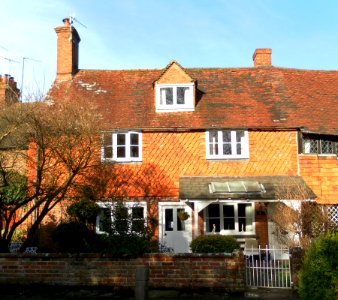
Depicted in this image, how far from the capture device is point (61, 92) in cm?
2345

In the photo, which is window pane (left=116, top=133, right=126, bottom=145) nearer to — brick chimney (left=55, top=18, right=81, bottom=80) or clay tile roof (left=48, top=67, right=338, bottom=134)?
clay tile roof (left=48, top=67, right=338, bottom=134)

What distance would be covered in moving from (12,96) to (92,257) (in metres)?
8.18

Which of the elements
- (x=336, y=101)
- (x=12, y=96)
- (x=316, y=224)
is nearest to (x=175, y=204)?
(x=316, y=224)

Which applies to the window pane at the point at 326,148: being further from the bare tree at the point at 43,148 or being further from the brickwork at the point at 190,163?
the bare tree at the point at 43,148

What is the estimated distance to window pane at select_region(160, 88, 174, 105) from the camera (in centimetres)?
2219

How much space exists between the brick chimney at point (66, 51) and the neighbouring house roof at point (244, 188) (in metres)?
9.10

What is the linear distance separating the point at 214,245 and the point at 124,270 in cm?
501

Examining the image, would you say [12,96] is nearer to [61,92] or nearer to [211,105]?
[61,92]

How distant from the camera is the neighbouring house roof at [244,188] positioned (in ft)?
60.8

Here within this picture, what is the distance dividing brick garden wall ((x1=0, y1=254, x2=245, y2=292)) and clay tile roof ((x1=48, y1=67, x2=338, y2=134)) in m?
8.77

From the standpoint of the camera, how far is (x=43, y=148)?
14234 millimetres

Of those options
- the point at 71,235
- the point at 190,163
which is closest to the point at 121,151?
the point at 190,163

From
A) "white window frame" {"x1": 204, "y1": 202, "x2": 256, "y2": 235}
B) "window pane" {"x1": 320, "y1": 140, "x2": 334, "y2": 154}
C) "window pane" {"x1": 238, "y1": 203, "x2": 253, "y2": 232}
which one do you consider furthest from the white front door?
"window pane" {"x1": 320, "y1": 140, "x2": 334, "y2": 154}

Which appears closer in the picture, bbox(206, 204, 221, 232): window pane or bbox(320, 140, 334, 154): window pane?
bbox(206, 204, 221, 232): window pane
